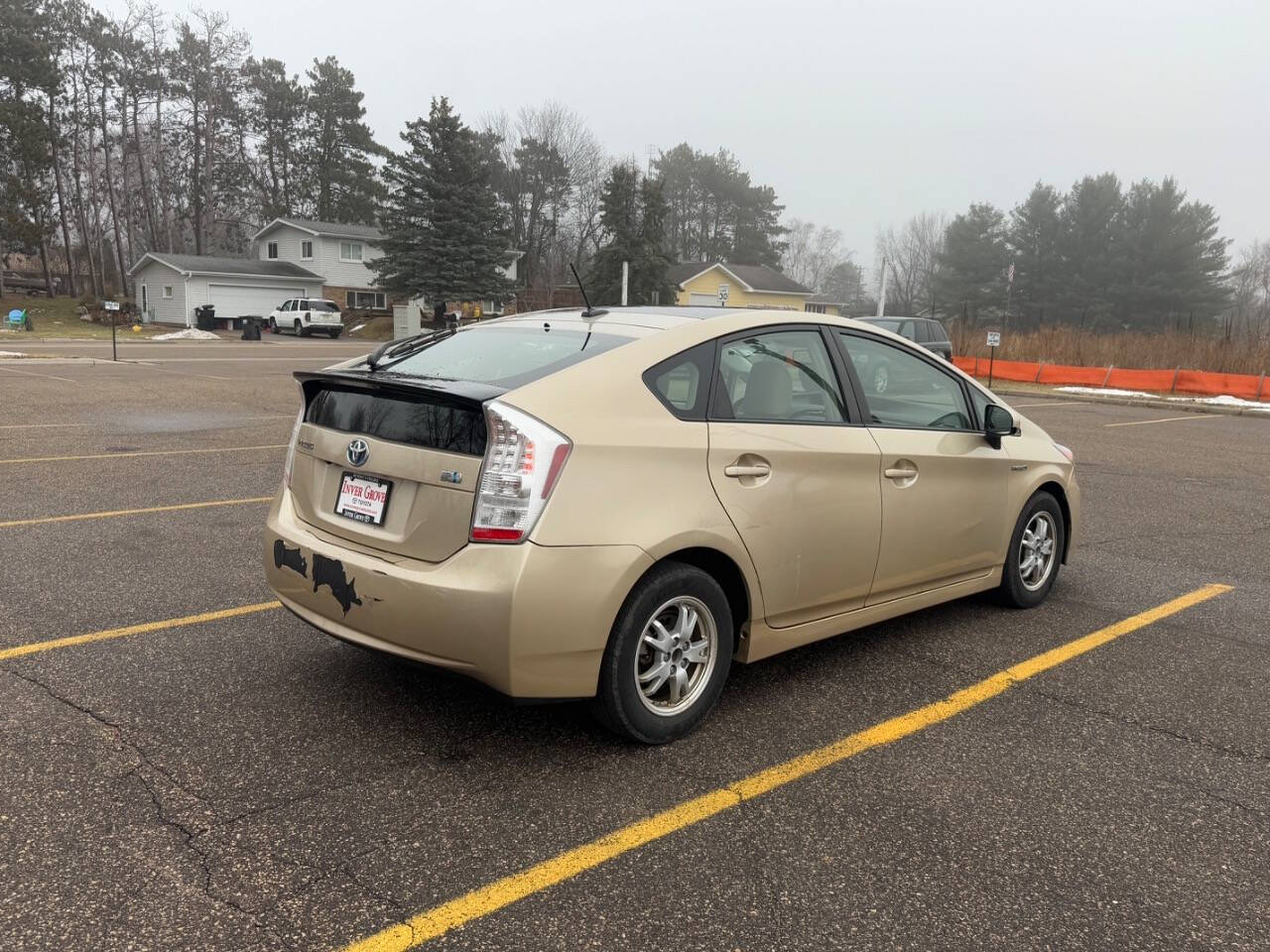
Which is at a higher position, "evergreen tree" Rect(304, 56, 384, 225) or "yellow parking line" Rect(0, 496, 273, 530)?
"evergreen tree" Rect(304, 56, 384, 225)

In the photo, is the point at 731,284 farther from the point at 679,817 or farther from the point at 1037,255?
the point at 679,817

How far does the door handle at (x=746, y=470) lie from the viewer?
11.5 feet

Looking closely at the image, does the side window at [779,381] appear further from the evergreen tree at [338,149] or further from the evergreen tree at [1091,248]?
the evergreen tree at [338,149]

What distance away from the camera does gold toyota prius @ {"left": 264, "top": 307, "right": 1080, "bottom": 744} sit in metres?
3.05

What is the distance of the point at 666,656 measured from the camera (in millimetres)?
3398

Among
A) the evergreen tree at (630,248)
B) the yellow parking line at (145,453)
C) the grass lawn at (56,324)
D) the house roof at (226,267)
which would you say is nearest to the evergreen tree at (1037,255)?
the evergreen tree at (630,248)

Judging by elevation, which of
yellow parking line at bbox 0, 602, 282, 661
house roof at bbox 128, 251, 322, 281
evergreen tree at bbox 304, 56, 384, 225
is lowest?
yellow parking line at bbox 0, 602, 282, 661

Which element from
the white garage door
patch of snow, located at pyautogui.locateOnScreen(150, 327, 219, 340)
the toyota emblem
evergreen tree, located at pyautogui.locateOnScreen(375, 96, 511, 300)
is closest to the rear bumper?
the toyota emblem

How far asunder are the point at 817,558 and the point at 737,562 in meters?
0.50

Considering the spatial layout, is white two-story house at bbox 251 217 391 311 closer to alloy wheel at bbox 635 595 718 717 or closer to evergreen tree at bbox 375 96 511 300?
evergreen tree at bbox 375 96 511 300

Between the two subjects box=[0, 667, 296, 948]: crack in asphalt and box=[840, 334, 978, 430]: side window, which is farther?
box=[840, 334, 978, 430]: side window

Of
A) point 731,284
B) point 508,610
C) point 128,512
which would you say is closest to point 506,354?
point 508,610

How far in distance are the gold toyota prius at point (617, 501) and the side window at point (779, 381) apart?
0.04 ft

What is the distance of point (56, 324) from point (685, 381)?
51497 mm
